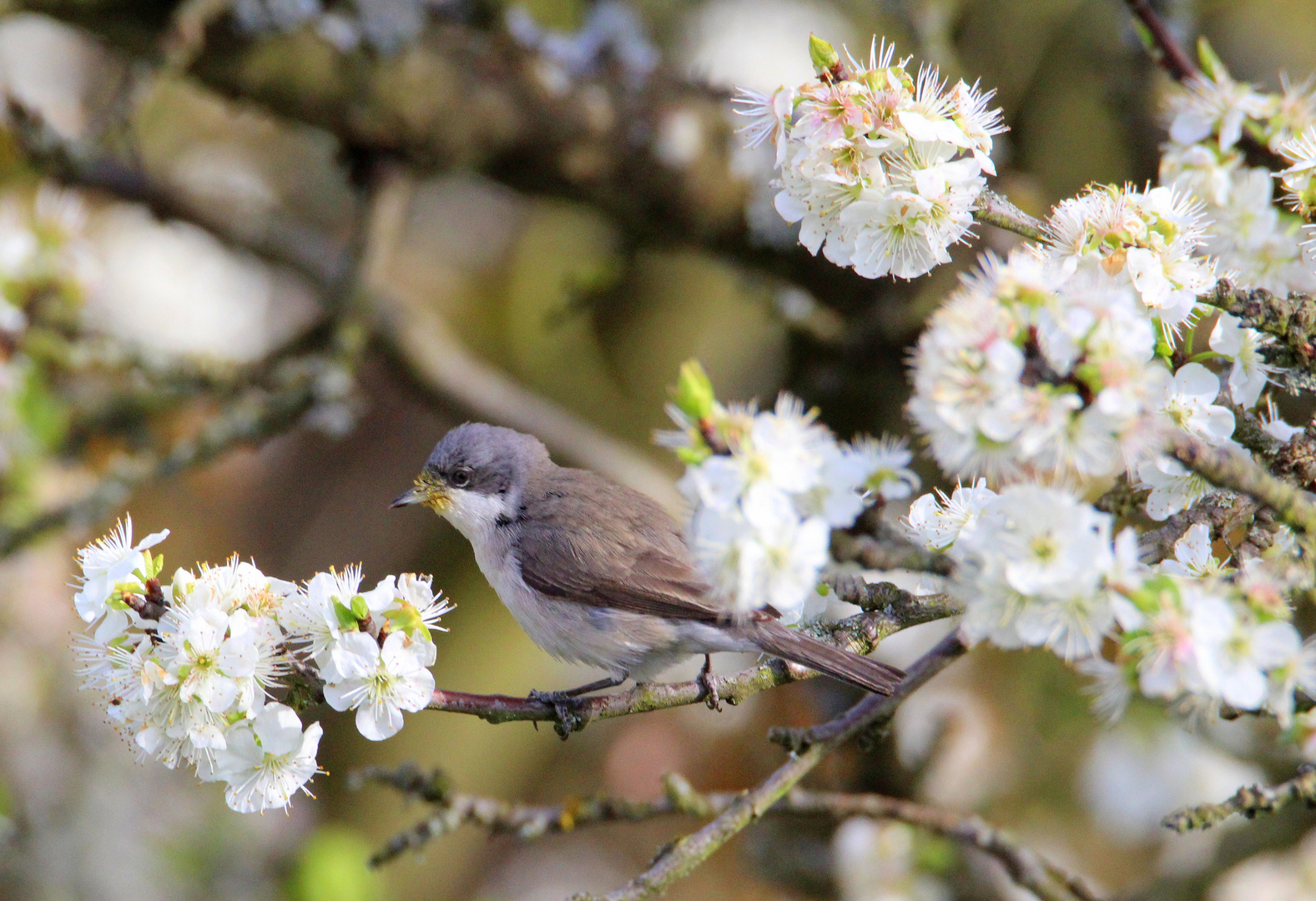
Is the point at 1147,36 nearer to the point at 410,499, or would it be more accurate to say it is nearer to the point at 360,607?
the point at 360,607

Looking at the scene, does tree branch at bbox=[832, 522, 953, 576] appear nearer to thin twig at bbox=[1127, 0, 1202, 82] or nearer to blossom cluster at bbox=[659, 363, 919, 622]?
blossom cluster at bbox=[659, 363, 919, 622]

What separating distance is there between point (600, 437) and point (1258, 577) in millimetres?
3975

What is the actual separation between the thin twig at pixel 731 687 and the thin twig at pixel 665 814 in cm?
24

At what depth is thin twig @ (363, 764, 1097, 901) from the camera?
8.27ft

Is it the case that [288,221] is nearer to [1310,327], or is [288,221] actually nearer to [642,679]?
[642,679]

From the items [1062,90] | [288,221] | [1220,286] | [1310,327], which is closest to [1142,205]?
[1220,286]

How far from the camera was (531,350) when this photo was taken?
24.1 feet

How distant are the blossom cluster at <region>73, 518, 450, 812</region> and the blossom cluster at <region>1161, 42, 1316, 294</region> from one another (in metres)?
1.81

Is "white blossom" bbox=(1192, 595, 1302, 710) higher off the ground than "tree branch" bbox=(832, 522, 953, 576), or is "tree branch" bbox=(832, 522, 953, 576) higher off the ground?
"white blossom" bbox=(1192, 595, 1302, 710)

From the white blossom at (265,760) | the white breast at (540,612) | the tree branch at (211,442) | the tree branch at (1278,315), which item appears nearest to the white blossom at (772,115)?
the tree branch at (1278,315)

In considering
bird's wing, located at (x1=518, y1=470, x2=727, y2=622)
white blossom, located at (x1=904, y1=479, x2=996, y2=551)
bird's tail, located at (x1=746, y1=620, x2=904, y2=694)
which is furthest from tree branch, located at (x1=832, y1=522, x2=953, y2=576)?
bird's wing, located at (x1=518, y1=470, x2=727, y2=622)

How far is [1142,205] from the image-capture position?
1.99 m

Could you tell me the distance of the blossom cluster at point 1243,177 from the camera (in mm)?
2283

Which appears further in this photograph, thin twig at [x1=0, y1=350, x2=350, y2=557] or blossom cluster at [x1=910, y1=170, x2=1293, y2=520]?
thin twig at [x1=0, y1=350, x2=350, y2=557]
